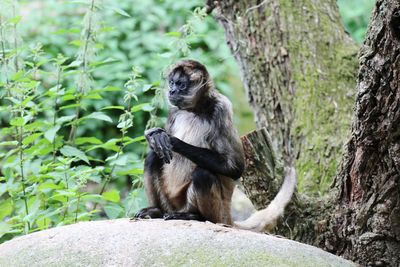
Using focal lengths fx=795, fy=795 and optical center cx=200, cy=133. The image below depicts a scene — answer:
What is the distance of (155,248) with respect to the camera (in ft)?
14.4

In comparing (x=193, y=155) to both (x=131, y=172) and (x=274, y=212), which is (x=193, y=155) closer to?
(x=131, y=172)

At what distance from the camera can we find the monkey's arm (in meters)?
5.24

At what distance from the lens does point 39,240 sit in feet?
15.1

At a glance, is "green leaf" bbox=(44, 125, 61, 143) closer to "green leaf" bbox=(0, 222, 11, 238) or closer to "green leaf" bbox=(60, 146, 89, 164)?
"green leaf" bbox=(60, 146, 89, 164)

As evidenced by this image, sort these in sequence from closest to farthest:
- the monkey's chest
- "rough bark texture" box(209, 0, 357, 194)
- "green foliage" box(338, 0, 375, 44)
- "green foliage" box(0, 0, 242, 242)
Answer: the monkey's chest → "green foliage" box(0, 0, 242, 242) → "rough bark texture" box(209, 0, 357, 194) → "green foliage" box(338, 0, 375, 44)

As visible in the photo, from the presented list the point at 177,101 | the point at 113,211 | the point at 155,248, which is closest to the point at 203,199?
the point at 177,101

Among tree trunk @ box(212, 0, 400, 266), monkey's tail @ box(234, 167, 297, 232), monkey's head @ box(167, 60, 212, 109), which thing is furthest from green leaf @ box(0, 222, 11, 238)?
tree trunk @ box(212, 0, 400, 266)

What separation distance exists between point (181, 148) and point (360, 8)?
8.26 m

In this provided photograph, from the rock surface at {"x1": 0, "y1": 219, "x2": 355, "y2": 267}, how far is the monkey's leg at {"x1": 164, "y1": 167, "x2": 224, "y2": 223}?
20.1 inches

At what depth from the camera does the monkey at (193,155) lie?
523 cm

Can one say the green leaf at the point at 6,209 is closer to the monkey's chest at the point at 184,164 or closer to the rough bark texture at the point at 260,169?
the monkey's chest at the point at 184,164

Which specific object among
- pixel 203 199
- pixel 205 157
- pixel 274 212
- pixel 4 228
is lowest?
pixel 4 228

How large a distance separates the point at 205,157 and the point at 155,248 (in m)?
1.02

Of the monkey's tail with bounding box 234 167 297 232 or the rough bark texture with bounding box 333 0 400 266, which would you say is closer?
the rough bark texture with bounding box 333 0 400 266
